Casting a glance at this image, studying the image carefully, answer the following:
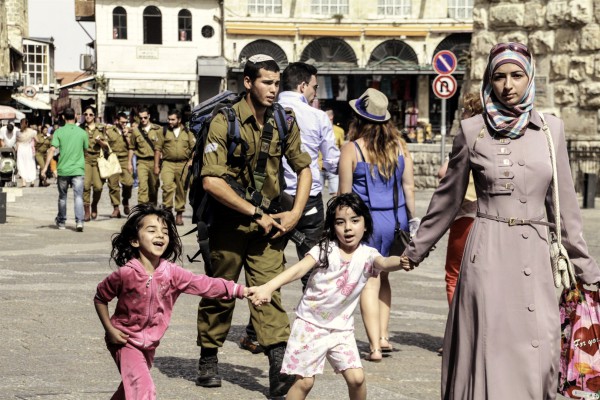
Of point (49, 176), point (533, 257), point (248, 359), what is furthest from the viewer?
point (49, 176)

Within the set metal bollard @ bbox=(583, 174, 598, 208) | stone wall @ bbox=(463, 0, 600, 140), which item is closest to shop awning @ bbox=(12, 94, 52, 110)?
stone wall @ bbox=(463, 0, 600, 140)

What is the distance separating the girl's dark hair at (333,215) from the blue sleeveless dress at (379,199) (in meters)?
2.00

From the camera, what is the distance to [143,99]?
209ft

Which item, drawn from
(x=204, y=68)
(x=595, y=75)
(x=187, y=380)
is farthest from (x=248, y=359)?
(x=204, y=68)

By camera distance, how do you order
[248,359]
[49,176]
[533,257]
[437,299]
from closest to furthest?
[533,257] < [248,359] < [437,299] < [49,176]

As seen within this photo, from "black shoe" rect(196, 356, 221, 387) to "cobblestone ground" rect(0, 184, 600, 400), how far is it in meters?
0.07

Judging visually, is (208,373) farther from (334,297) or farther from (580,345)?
(580,345)

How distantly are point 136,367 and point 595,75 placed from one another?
1749 cm

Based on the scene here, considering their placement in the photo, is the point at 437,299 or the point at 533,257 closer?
the point at 533,257

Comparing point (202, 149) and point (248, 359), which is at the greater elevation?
point (202, 149)

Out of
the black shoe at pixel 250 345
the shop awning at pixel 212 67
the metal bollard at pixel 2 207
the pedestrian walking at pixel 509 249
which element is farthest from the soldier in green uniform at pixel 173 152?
the shop awning at pixel 212 67

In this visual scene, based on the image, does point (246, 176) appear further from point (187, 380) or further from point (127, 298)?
point (127, 298)

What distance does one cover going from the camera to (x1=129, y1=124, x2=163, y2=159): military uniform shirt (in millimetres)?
19609

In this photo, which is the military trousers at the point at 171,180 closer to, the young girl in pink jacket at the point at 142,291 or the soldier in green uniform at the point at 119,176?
the soldier in green uniform at the point at 119,176
